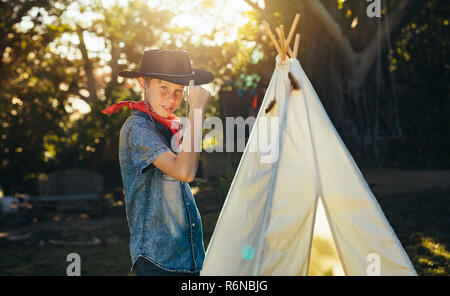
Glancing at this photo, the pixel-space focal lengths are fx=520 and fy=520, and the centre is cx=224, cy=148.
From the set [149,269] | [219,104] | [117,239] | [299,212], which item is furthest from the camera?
[219,104]

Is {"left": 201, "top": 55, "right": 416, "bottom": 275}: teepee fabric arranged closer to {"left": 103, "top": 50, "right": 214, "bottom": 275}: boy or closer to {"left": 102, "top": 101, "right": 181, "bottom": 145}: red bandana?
{"left": 103, "top": 50, "right": 214, "bottom": 275}: boy

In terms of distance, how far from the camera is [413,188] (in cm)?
1137

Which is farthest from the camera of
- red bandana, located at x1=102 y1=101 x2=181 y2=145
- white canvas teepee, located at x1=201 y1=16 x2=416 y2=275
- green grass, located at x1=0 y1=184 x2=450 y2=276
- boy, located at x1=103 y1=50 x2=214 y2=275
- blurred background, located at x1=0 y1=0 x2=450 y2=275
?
blurred background, located at x1=0 y1=0 x2=450 y2=275

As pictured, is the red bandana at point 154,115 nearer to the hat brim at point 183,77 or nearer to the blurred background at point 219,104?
the hat brim at point 183,77

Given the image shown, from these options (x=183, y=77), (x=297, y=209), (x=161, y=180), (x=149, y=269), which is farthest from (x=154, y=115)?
(x=297, y=209)

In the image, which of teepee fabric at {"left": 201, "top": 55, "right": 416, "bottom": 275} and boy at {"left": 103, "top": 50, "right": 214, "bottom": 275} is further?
teepee fabric at {"left": 201, "top": 55, "right": 416, "bottom": 275}

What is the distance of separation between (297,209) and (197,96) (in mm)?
1000

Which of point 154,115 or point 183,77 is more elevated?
point 183,77

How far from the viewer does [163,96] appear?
2.83m

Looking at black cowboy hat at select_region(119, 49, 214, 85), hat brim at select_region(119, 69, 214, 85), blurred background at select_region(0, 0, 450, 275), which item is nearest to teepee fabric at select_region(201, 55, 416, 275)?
hat brim at select_region(119, 69, 214, 85)

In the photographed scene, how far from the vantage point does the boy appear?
2.57m

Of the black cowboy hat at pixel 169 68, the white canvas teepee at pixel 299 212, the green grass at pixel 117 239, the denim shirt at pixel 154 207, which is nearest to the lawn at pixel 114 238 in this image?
the green grass at pixel 117 239

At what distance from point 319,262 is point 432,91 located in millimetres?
12166

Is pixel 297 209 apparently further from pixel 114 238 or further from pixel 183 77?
pixel 114 238
